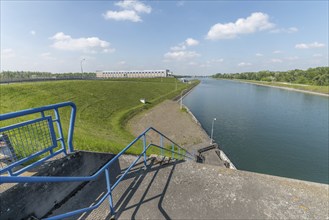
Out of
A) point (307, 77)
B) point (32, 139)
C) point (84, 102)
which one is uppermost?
point (307, 77)

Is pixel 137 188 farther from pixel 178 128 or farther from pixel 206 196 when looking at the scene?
pixel 178 128

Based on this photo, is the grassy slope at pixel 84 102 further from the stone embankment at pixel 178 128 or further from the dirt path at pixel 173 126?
the stone embankment at pixel 178 128

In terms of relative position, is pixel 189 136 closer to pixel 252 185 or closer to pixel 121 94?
pixel 252 185

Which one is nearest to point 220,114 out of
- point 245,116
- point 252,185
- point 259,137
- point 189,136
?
point 245,116

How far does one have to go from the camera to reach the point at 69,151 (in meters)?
5.29

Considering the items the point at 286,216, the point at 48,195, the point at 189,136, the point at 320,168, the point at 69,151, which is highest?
the point at 69,151

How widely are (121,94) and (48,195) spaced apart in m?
40.7

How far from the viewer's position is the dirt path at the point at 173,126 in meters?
23.7

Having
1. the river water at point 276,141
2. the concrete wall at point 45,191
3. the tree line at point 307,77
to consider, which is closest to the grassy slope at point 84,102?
the concrete wall at point 45,191

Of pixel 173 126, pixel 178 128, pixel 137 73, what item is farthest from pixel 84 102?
pixel 137 73

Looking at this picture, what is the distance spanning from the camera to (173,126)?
29781 millimetres

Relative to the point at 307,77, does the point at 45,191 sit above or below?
below

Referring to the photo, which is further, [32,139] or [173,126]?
[173,126]

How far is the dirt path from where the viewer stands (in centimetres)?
2370
